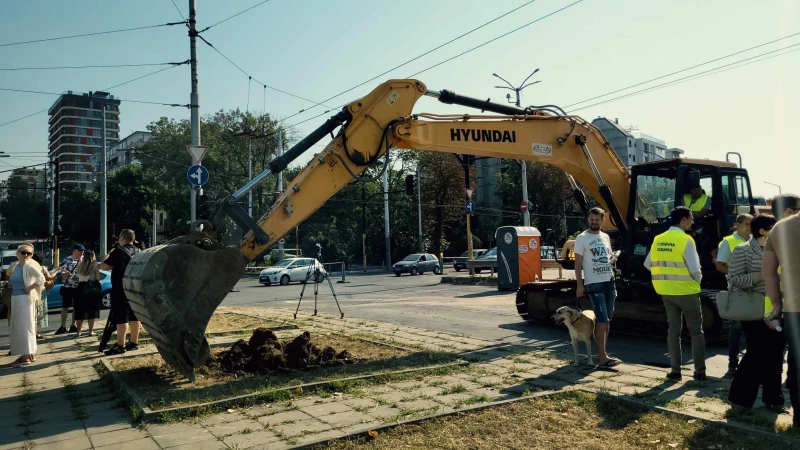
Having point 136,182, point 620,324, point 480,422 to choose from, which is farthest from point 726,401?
point 136,182

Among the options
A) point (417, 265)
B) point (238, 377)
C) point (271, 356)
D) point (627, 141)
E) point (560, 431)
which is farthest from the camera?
point (627, 141)

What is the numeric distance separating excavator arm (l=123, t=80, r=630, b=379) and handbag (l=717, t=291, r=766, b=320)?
479 centimetres

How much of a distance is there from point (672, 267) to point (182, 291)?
209 inches

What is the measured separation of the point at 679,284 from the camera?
654cm

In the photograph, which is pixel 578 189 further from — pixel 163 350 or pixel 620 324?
pixel 163 350

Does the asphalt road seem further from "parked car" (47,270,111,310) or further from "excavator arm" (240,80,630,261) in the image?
"excavator arm" (240,80,630,261)

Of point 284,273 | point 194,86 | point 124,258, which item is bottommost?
point 284,273

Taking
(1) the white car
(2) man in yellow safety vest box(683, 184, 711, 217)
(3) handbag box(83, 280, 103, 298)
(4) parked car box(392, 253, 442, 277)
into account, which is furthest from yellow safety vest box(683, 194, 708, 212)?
(4) parked car box(392, 253, 442, 277)

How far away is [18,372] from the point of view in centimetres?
800

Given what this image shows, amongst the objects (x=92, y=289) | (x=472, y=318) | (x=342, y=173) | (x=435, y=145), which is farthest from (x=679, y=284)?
(x=92, y=289)

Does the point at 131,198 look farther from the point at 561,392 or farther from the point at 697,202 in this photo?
the point at 561,392

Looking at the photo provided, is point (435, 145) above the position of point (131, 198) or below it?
below

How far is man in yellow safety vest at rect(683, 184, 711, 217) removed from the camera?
31.8ft

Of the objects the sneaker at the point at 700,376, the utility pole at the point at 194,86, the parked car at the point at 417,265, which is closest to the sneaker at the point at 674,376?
the sneaker at the point at 700,376
